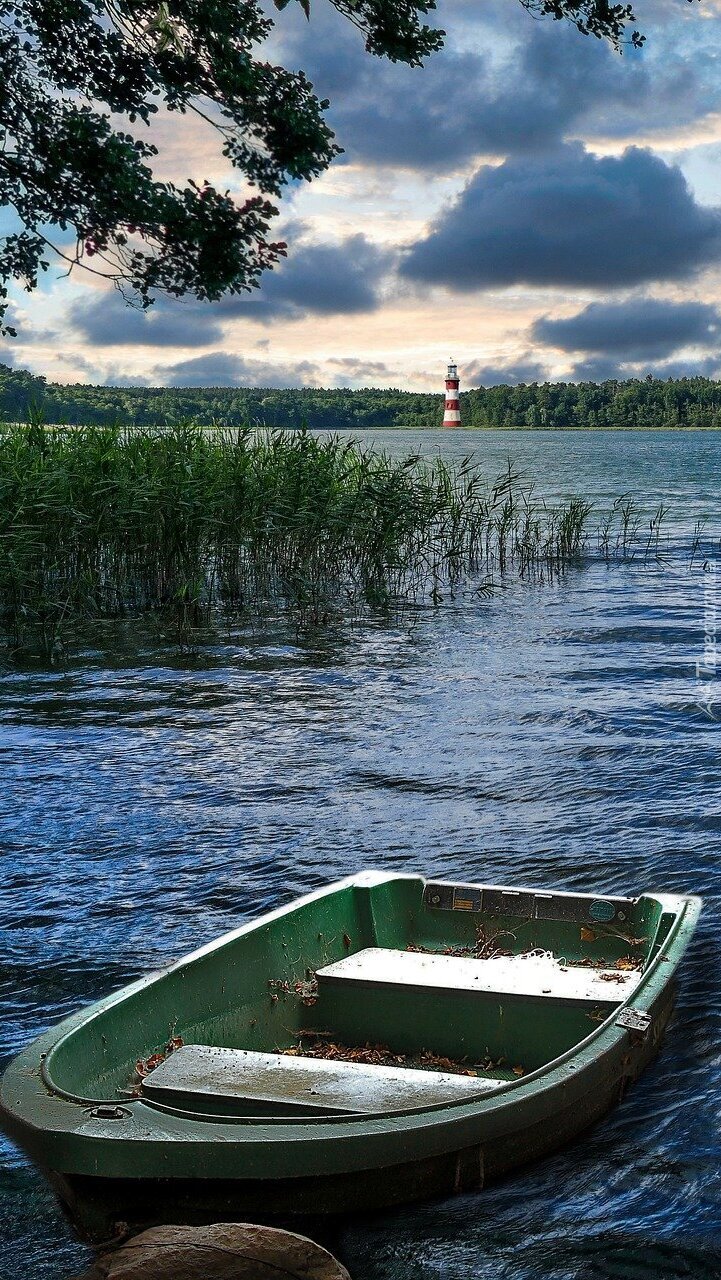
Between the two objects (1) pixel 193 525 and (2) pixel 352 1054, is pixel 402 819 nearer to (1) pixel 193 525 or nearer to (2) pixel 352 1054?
(2) pixel 352 1054

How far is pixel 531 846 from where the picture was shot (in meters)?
7.26

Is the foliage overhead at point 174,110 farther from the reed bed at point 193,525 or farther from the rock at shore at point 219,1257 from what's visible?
the rock at shore at point 219,1257

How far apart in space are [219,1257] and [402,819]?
511 centimetres

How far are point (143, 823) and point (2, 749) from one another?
2.48 metres

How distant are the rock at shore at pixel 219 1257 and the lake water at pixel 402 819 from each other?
0.67 metres

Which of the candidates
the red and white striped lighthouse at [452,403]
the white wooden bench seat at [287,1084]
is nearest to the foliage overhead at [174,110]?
the white wooden bench seat at [287,1084]

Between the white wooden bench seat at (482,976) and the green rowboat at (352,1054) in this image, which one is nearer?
the green rowboat at (352,1054)

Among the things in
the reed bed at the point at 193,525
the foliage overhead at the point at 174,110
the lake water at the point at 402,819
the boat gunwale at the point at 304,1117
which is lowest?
A: the lake water at the point at 402,819

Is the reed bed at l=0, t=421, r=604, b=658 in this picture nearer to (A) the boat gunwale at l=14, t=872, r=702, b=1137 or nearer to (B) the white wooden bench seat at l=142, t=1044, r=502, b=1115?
(A) the boat gunwale at l=14, t=872, r=702, b=1137

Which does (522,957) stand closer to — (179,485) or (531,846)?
(531,846)

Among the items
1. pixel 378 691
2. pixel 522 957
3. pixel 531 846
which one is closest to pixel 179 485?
pixel 378 691

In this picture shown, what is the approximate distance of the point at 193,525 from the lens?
1441 cm

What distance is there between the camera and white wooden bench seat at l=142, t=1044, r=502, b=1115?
11.4ft

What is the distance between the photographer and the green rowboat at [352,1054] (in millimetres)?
3047
